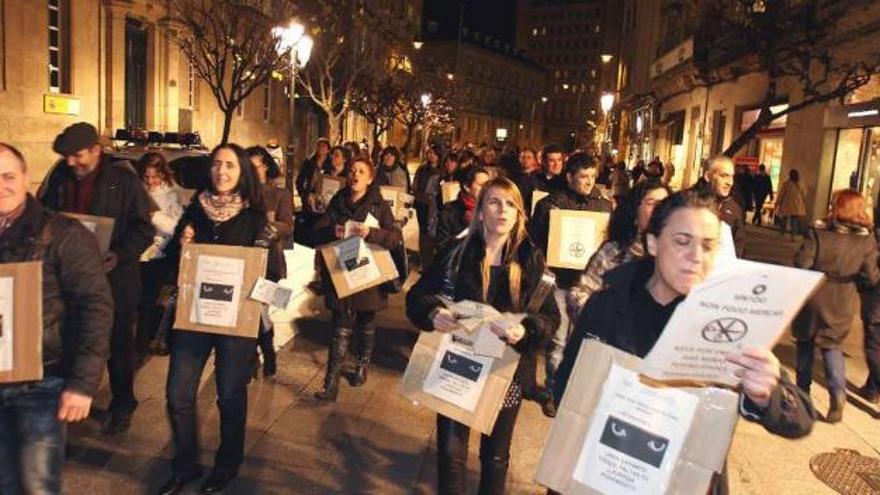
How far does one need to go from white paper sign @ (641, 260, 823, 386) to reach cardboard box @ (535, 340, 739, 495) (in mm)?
185

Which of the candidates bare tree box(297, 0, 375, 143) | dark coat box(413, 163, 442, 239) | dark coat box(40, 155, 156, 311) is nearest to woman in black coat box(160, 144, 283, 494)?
dark coat box(40, 155, 156, 311)

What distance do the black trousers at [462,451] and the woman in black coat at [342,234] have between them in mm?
2569

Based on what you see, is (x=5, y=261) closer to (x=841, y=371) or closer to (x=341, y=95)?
(x=841, y=371)

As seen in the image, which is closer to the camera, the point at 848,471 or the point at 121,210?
the point at 121,210

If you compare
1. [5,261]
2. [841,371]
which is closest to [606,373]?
[5,261]

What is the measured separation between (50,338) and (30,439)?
41cm

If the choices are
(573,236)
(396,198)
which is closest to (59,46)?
(396,198)

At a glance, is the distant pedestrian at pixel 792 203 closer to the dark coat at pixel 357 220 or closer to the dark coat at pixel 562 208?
the dark coat at pixel 562 208

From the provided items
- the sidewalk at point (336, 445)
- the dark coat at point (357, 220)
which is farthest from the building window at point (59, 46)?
the dark coat at point (357, 220)

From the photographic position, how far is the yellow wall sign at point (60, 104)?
768 inches

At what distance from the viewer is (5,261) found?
3078mm

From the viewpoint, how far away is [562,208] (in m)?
6.30

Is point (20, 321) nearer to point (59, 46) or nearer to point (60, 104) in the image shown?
point (60, 104)

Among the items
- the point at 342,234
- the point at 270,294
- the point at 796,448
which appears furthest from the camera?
the point at 342,234
